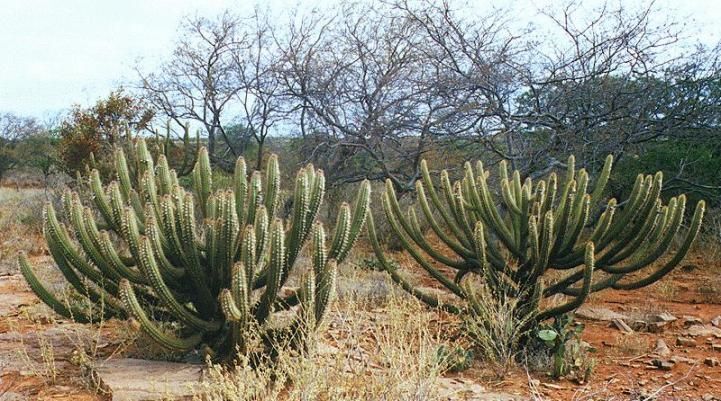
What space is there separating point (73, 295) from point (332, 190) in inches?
259

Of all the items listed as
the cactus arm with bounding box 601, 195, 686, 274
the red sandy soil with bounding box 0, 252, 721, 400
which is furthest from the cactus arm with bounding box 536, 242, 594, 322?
the cactus arm with bounding box 601, 195, 686, 274

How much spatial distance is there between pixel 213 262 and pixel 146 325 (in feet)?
2.08

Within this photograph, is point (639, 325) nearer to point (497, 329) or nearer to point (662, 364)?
point (662, 364)

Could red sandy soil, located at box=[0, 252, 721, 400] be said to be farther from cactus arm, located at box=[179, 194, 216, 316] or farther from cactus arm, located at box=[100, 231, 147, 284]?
cactus arm, located at box=[179, 194, 216, 316]

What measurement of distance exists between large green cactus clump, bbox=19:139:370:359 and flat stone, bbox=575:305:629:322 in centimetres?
299

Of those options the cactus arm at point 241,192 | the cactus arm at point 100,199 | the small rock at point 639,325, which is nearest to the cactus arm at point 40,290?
→ the cactus arm at point 100,199

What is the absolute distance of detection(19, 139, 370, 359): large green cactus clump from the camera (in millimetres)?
4090

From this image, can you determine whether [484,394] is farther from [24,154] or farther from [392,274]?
[24,154]

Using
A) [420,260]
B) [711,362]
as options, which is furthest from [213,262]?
[711,362]

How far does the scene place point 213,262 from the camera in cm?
448

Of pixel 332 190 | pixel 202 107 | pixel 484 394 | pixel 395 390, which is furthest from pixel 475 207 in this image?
pixel 202 107

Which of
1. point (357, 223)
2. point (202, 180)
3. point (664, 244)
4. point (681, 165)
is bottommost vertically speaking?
point (664, 244)

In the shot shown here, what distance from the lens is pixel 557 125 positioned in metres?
8.62

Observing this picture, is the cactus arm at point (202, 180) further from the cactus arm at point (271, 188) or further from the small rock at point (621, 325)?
the small rock at point (621, 325)
